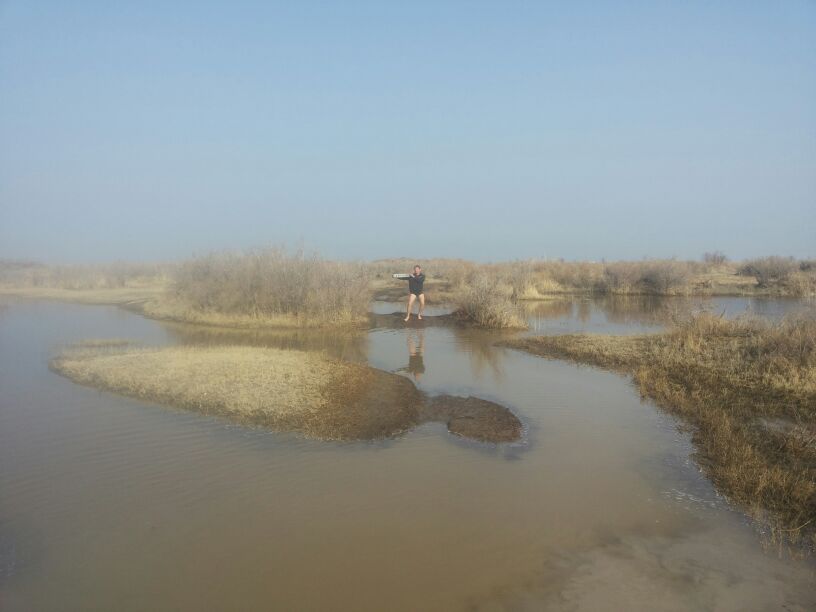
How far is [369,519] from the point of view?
6.03m

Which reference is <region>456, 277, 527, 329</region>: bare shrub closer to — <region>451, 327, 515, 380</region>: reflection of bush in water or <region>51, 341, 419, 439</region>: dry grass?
<region>451, 327, 515, 380</region>: reflection of bush in water

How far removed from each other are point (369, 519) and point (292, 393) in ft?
14.5

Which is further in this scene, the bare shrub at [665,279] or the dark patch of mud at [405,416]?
the bare shrub at [665,279]

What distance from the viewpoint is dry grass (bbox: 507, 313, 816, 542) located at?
21.5 ft

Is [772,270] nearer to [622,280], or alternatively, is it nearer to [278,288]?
[622,280]

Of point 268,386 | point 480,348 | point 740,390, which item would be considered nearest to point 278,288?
point 480,348

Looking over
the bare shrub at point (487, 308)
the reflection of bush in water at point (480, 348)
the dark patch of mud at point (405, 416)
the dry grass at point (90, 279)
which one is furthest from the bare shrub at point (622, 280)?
the dry grass at point (90, 279)

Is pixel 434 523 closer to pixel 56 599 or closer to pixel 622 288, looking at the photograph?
pixel 56 599

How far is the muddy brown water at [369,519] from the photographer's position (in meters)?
4.77

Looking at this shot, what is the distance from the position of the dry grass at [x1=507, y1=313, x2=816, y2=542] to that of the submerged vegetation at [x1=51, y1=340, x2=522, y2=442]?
3.21 m

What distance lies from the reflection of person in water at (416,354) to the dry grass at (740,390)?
310 centimetres

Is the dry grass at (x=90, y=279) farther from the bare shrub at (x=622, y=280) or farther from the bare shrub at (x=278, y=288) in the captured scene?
the bare shrub at (x=622, y=280)

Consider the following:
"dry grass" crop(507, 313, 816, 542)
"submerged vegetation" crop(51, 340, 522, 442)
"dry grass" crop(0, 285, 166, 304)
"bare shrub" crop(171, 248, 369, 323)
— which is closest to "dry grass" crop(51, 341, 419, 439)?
"submerged vegetation" crop(51, 340, 522, 442)

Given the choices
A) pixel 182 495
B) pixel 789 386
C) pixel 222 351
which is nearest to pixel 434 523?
pixel 182 495
